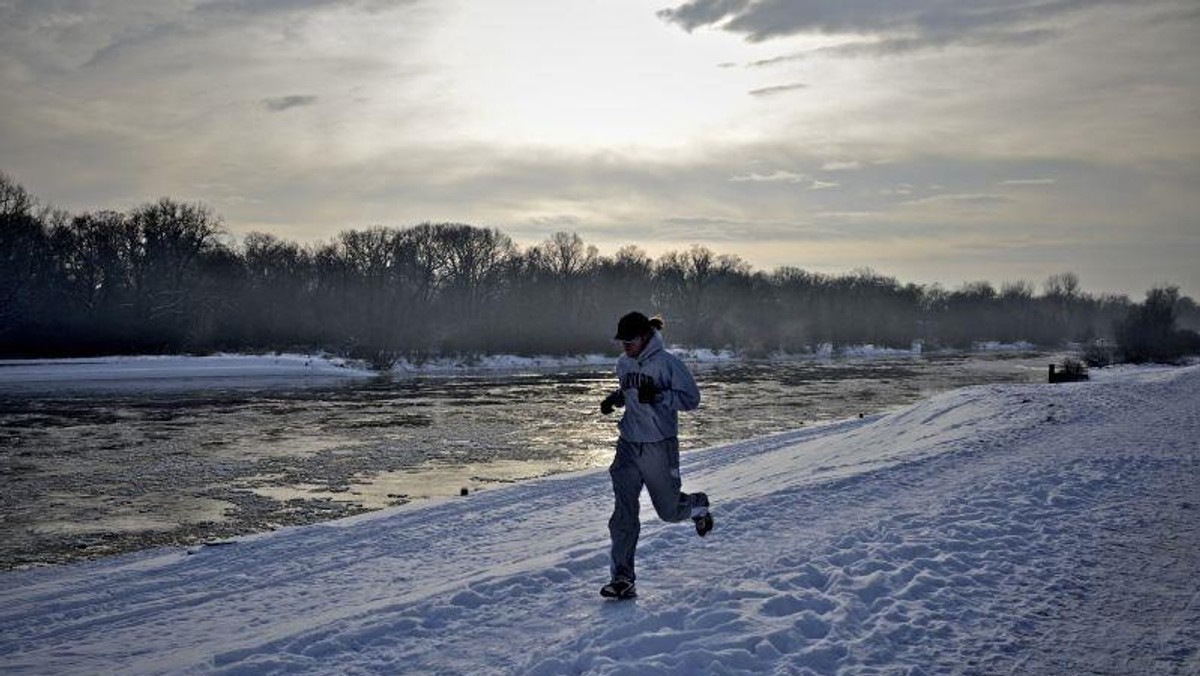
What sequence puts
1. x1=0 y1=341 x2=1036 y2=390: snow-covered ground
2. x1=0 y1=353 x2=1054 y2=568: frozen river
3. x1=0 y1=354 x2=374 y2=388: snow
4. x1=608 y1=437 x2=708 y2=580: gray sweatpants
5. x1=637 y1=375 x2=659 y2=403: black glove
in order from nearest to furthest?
1. x1=637 y1=375 x2=659 y2=403: black glove
2. x1=608 y1=437 x2=708 y2=580: gray sweatpants
3. x1=0 y1=353 x2=1054 y2=568: frozen river
4. x1=0 y1=341 x2=1036 y2=390: snow-covered ground
5. x1=0 y1=354 x2=374 y2=388: snow

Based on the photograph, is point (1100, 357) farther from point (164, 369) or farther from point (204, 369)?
point (164, 369)

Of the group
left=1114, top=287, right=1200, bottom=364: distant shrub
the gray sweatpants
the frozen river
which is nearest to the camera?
the gray sweatpants

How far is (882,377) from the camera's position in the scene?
48.8 m

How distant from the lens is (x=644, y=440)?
19.6ft

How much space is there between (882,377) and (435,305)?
52.6 metres

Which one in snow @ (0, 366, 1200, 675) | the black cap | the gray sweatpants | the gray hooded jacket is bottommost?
snow @ (0, 366, 1200, 675)

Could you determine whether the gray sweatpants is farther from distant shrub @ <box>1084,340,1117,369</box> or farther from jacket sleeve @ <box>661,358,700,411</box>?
distant shrub @ <box>1084,340,1117,369</box>

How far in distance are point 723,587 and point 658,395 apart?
158 cm

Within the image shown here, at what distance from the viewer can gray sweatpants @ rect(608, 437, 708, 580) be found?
5992 mm

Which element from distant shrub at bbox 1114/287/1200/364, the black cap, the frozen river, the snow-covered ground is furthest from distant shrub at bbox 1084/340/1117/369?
the black cap

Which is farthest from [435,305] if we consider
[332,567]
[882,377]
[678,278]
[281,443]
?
[332,567]

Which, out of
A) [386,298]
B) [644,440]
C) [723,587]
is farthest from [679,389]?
[386,298]

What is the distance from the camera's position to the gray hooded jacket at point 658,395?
19.6 ft

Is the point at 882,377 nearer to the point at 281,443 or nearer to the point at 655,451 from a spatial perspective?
the point at 281,443
